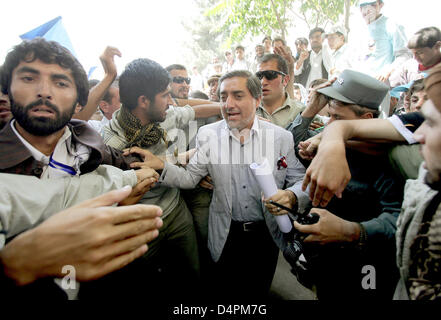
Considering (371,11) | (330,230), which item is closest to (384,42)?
(371,11)

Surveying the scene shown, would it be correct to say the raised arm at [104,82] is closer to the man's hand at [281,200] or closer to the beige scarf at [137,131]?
the beige scarf at [137,131]

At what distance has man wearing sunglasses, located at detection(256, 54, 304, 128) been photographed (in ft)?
10.7

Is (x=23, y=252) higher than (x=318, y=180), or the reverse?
(x=318, y=180)

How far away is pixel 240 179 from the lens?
233 cm

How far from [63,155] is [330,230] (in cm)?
186

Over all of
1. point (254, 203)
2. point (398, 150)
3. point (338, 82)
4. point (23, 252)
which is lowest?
point (254, 203)

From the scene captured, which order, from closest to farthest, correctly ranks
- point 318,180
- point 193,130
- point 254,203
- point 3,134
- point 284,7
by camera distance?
1. point 318,180
2. point 3,134
3. point 254,203
4. point 193,130
5. point 284,7

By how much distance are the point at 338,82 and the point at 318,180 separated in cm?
124

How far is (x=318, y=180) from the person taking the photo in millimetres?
1195

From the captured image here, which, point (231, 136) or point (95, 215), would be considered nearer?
point (95, 215)

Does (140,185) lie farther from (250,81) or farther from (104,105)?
(104,105)

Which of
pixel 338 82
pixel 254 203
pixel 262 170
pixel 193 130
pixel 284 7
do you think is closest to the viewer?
pixel 262 170

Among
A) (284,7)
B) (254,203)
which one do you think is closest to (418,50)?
(254,203)

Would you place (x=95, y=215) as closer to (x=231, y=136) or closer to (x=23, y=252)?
(x=23, y=252)
